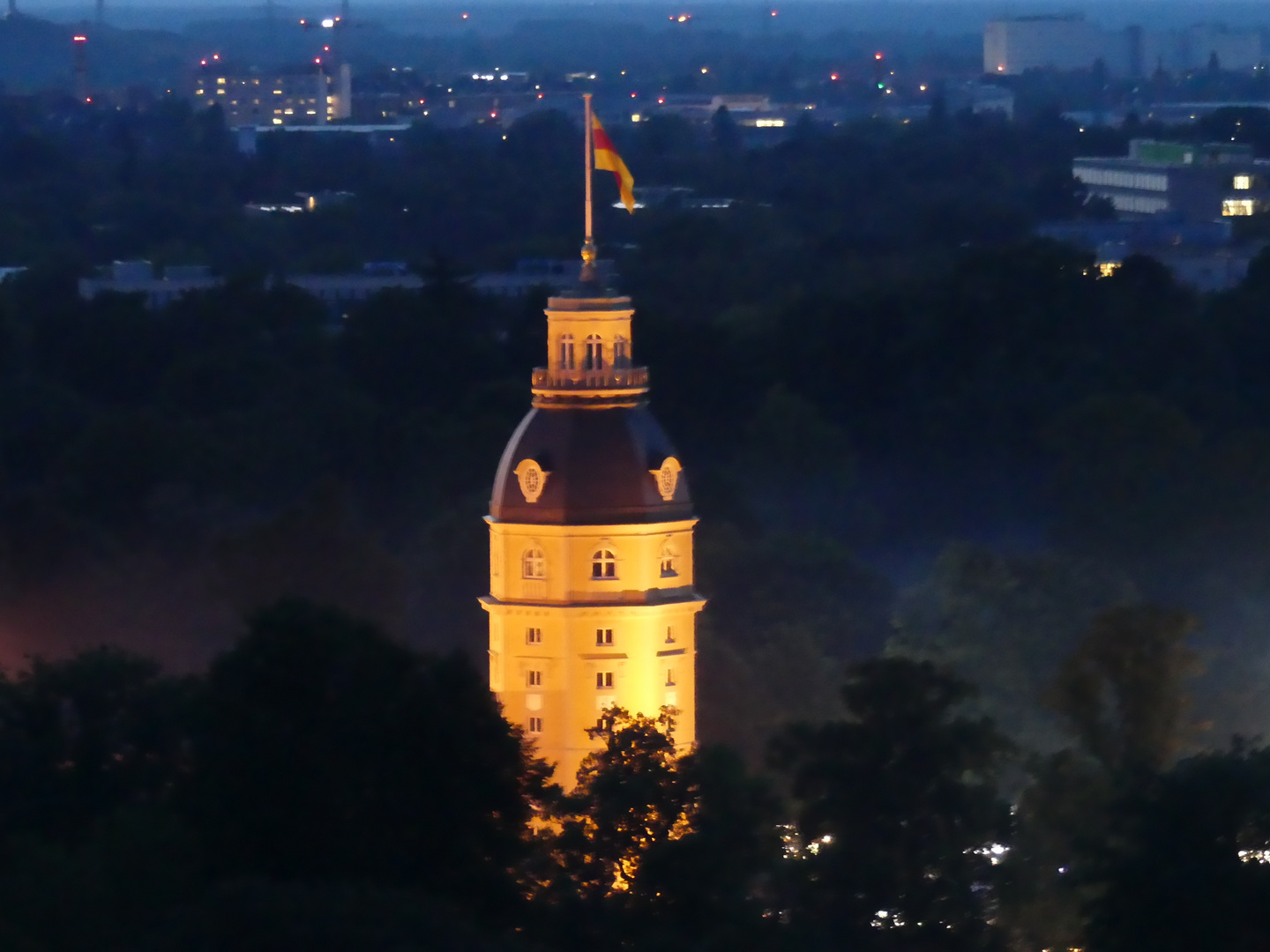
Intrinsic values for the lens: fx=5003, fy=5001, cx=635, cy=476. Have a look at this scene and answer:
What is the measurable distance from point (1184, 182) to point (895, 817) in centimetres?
13142

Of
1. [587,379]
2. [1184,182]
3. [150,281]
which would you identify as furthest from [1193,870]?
[1184,182]

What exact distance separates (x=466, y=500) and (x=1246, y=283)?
4150cm

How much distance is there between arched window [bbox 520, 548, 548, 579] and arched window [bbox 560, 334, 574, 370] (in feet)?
5.98

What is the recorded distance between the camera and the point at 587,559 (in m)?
45.6

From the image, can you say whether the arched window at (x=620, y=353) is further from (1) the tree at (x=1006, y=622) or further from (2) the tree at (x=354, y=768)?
(1) the tree at (x=1006, y=622)

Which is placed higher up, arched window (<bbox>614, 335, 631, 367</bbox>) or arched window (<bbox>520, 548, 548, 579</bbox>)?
arched window (<bbox>614, 335, 631, 367</bbox>)

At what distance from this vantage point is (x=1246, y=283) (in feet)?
356

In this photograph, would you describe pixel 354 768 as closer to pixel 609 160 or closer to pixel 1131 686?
pixel 609 160

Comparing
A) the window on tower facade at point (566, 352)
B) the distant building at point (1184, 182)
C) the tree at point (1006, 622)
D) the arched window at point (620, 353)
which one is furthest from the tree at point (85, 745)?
the distant building at point (1184, 182)

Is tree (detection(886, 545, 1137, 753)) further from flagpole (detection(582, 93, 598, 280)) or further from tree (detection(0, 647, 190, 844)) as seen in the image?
tree (detection(0, 647, 190, 844))

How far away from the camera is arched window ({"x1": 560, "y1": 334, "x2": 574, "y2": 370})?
46438 mm

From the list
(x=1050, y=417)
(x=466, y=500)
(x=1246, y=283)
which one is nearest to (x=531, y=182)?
(x=1246, y=283)

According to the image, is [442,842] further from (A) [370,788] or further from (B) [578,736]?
(B) [578,736]

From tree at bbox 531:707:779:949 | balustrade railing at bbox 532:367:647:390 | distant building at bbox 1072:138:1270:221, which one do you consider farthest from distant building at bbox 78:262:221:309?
tree at bbox 531:707:779:949
